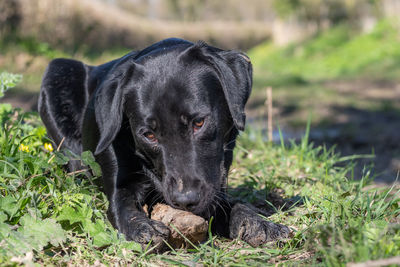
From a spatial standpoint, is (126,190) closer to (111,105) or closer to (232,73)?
(111,105)

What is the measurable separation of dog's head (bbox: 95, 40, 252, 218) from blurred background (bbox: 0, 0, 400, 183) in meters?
2.00

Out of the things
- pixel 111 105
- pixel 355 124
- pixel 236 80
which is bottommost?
pixel 355 124

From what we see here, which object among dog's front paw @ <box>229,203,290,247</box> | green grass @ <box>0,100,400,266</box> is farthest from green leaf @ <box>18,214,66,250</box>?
dog's front paw @ <box>229,203,290,247</box>

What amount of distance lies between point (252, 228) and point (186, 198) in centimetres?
52

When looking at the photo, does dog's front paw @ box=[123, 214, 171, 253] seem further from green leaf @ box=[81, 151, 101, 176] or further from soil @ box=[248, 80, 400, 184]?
soil @ box=[248, 80, 400, 184]

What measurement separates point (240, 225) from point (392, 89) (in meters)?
9.26

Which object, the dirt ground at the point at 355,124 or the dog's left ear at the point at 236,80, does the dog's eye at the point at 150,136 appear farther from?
the dirt ground at the point at 355,124

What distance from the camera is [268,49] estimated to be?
24969mm

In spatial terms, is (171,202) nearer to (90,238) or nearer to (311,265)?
(90,238)

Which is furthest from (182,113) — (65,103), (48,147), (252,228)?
(65,103)

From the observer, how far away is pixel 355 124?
795 cm

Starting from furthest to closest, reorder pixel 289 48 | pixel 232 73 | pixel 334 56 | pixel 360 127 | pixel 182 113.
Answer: pixel 289 48, pixel 334 56, pixel 360 127, pixel 232 73, pixel 182 113

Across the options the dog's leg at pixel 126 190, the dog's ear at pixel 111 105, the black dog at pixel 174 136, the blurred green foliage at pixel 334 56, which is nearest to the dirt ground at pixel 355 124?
the black dog at pixel 174 136

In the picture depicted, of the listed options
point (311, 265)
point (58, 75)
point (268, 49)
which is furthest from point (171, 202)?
point (268, 49)
